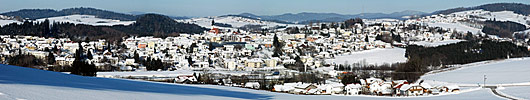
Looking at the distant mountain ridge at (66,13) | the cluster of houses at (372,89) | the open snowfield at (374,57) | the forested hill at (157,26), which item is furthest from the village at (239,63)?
the distant mountain ridge at (66,13)

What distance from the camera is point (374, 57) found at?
36219 millimetres

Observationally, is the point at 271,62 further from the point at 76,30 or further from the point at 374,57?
the point at 76,30

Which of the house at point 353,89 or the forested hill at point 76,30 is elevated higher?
the forested hill at point 76,30

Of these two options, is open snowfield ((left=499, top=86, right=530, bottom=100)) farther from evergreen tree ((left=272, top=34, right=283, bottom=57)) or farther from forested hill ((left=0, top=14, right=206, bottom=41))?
forested hill ((left=0, top=14, right=206, bottom=41))

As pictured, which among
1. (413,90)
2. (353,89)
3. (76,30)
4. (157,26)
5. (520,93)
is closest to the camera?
(520,93)

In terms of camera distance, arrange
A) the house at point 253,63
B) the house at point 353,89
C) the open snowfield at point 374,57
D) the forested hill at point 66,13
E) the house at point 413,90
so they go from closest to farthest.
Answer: the house at point 413,90, the house at point 353,89, the house at point 253,63, the open snowfield at point 374,57, the forested hill at point 66,13

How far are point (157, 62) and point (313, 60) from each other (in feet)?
37.5

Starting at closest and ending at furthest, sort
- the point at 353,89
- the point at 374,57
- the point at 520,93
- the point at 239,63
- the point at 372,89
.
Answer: the point at 520,93 < the point at 353,89 < the point at 372,89 < the point at 239,63 < the point at 374,57

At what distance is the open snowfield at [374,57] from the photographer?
33.8m

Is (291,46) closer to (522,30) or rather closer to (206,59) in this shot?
(206,59)

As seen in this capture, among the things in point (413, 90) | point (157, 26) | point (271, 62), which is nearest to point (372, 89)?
point (413, 90)

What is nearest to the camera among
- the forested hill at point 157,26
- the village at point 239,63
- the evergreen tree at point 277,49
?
the village at point 239,63

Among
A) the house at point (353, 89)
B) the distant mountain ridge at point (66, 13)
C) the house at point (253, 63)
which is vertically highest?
the distant mountain ridge at point (66, 13)

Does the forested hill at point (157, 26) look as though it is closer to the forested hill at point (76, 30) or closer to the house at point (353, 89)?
the forested hill at point (76, 30)
